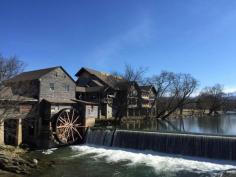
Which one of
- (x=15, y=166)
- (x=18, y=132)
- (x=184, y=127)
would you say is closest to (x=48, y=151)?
(x=18, y=132)

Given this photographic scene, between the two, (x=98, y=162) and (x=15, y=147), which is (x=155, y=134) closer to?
(x=98, y=162)

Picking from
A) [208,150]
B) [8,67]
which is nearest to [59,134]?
[8,67]

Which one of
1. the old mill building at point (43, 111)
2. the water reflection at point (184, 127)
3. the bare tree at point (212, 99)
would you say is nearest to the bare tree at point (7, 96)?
the old mill building at point (43, 111)

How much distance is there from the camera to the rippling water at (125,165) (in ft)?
61.2

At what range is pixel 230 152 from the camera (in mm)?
21812

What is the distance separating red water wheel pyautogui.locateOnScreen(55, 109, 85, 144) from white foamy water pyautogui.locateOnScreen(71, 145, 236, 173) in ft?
14.6

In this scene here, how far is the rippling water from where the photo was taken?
1866 centimetres

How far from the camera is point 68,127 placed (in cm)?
3198

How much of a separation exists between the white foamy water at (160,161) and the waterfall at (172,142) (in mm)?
1041

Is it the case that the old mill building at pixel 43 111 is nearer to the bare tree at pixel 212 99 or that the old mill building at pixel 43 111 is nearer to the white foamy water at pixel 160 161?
the white foamy water at pixel 160 161

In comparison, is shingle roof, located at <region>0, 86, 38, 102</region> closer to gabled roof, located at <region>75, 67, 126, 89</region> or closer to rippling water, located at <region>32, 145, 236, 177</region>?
rippling water, located at <region>32, 145, 236, 177</region>

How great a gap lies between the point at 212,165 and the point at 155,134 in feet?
23.0

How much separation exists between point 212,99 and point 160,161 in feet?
270

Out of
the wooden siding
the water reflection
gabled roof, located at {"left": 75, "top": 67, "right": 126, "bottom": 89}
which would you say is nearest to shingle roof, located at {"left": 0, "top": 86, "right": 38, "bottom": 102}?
the wooden siding
